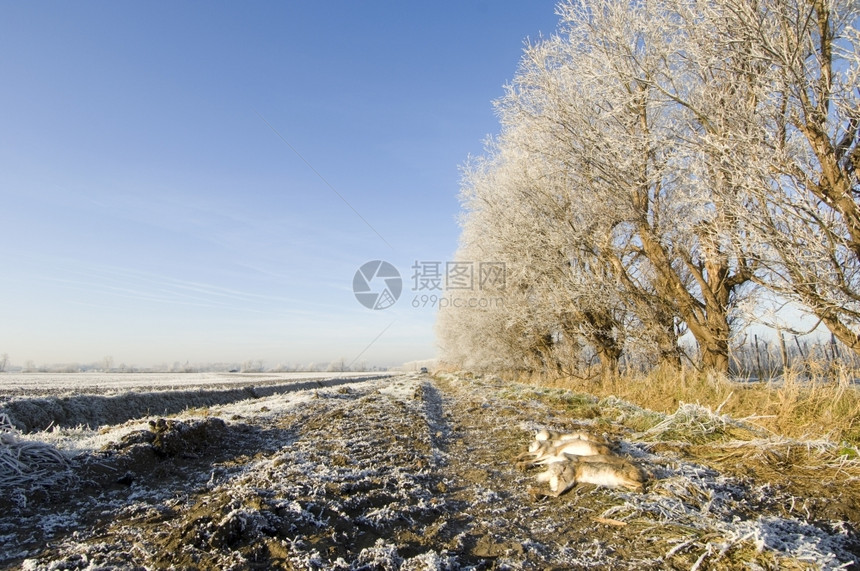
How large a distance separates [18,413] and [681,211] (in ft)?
57.7

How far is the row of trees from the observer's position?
5273 millimetres

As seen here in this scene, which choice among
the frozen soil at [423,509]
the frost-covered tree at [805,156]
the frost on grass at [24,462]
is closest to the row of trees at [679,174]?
the frost-covered tree at [805,156]

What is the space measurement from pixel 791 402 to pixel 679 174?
3933 mm

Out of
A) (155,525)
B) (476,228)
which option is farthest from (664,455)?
(476,228)

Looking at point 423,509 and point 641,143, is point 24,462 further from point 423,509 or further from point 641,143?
point 641,143

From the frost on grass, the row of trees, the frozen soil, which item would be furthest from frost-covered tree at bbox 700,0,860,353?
the frost on grass

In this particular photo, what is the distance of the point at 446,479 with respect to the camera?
434 cm

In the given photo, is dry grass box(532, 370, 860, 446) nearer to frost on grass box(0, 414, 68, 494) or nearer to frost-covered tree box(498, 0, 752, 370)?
frost-covered tree box(498, 0, 752, 370)

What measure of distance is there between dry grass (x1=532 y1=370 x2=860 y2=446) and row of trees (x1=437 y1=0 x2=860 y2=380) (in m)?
0.83

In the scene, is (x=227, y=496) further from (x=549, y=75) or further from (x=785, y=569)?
(x=549, y=75)

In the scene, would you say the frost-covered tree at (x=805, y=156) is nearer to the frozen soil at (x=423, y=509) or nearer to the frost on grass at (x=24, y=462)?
the frozen soil at (x=423, y=509)

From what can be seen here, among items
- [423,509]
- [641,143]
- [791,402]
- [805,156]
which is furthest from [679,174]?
[423,509]

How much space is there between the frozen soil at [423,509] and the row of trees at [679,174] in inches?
99.4

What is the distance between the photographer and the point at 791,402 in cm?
518
